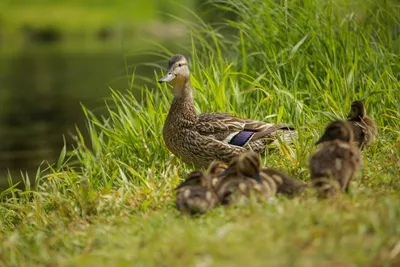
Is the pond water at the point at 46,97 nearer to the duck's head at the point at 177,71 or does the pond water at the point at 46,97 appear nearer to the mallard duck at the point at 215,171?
the duck's head at the point at 177,71

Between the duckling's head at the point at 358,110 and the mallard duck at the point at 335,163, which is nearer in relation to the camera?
the mallard duck at the point at 335,163

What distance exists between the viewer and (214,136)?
6.95 m

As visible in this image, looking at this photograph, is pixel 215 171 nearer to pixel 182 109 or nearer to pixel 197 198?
pixel 197 198

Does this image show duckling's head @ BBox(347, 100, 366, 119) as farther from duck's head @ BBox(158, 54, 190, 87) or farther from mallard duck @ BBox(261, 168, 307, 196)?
duck's head @ BBox(158, 54, 190, 87)

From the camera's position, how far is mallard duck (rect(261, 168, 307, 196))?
200 inches

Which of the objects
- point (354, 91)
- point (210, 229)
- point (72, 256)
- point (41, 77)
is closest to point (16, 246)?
point (72, 256)

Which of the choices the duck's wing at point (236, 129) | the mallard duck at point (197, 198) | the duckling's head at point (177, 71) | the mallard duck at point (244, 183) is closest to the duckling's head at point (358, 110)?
the duck's wing at point (236, 129)

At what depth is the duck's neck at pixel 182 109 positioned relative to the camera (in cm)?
714

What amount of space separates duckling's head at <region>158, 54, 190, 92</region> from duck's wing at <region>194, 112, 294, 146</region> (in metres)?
0.54

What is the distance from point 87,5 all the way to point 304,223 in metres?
78.9

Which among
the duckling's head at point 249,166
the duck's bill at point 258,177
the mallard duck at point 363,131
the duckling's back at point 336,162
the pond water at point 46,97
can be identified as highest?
the duckling's back at point 336,162

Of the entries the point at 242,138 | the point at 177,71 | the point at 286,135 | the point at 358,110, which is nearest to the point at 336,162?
the point at 358,110

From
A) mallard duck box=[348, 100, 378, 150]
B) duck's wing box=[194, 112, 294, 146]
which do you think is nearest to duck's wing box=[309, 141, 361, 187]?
mallard duck box=[348, 100, 378, 150]

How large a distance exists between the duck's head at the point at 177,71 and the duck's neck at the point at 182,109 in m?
0.04
